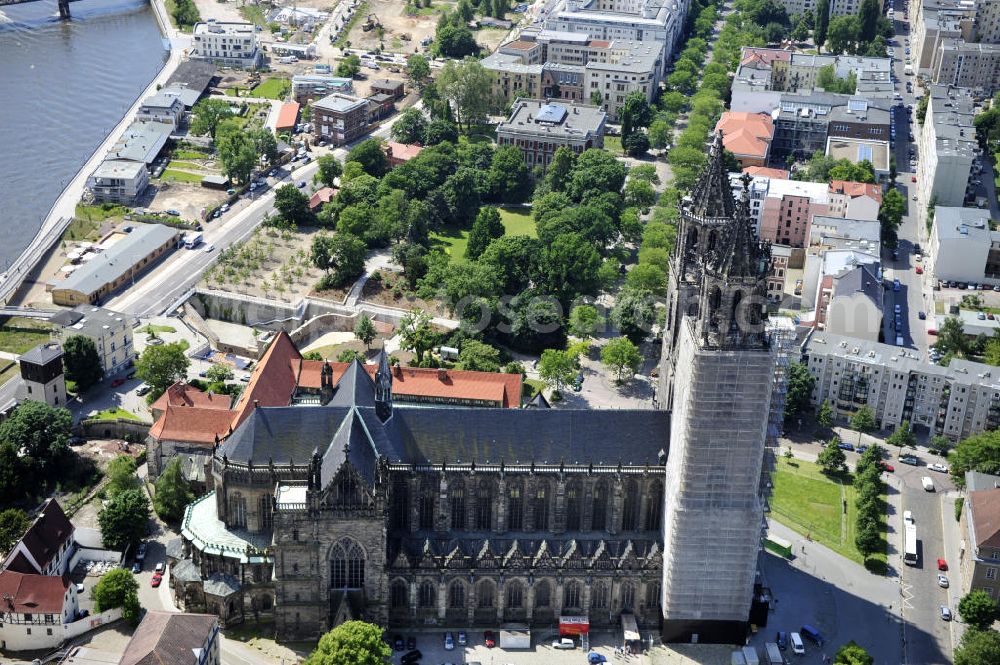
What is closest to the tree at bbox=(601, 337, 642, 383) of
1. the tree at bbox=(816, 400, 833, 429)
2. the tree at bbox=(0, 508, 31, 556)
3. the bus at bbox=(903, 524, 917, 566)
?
the tree at bbox=(816, 400, 833, 429)

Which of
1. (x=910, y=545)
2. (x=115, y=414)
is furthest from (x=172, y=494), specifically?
(x=910, y=545)

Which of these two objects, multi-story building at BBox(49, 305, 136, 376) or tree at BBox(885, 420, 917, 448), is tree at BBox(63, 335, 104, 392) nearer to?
multi-story building at BBox(49, 305, 136, 376)

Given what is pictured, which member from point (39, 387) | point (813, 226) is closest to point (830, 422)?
point (813, 226)

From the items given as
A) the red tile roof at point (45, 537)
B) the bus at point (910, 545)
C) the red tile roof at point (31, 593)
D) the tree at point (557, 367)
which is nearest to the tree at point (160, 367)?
the red tile roof at point (45, 537)

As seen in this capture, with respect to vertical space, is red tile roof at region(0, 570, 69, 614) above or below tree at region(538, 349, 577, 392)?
below

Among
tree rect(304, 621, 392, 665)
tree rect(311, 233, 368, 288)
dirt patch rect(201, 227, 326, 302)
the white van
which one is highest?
tree rect(311, 233, 368, 288)

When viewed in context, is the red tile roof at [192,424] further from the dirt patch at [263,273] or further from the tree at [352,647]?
the dirt patch at [263,273]

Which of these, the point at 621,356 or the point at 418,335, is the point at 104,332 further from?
the point at 621,356

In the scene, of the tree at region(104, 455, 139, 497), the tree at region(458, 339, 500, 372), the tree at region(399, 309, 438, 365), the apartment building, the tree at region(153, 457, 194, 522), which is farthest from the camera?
the tree at region(399, 309, 438, 365)
